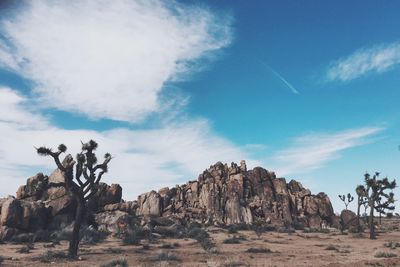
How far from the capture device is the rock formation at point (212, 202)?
43062mm

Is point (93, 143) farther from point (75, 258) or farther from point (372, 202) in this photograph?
point (372, 202)

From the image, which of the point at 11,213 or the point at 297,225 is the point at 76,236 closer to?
the point at 11,213

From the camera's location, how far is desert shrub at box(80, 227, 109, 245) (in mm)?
32662

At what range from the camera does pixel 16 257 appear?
2348cm

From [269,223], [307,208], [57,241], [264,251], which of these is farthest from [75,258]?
[307,208]

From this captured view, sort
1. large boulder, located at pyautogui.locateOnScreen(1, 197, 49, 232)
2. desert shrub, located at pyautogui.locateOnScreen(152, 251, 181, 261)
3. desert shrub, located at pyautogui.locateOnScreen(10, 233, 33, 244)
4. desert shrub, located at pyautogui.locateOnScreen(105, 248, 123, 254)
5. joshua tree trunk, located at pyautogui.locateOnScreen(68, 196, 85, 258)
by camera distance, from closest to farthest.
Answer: desert shrub, located at pyautogui.locateOnScreen(152, 251, 181, 261) < joshua tree trunk, located at pyautogui.locateOnScreen(68, 196, 85, 258) < desert shrub, located at pyautogui.locateOnScreen(105, 248, 123, 254) < desert shrub, located at pyautogui.locateOnScreen(10, 233, 33, 244) < large boulder, located at pyautogui.locateOnScreen(1, 197, 49, 232)

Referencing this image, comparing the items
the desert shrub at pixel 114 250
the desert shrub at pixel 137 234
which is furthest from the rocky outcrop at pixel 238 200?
the desert shrub at pixel 114 250

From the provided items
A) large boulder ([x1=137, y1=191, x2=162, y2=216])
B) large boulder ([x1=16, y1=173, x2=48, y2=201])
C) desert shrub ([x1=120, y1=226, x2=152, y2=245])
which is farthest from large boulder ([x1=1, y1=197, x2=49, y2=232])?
large boulder ([x1=137, y1=191, x2=162, y2=216])

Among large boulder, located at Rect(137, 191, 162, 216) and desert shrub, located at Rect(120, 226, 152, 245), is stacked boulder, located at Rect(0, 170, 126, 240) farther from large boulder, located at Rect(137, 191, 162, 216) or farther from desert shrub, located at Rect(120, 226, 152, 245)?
large boulder, located at Rect(137, 191, 162, 216)

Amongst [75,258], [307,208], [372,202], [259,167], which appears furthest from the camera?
[259,167]

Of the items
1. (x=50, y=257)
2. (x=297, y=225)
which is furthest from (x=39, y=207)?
(x=297, y=225)

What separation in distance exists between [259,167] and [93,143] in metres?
46.3

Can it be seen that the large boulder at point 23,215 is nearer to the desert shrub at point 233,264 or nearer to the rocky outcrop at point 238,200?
the rocky outcrop at point 238,200

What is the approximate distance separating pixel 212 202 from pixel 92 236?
29.6 meters
